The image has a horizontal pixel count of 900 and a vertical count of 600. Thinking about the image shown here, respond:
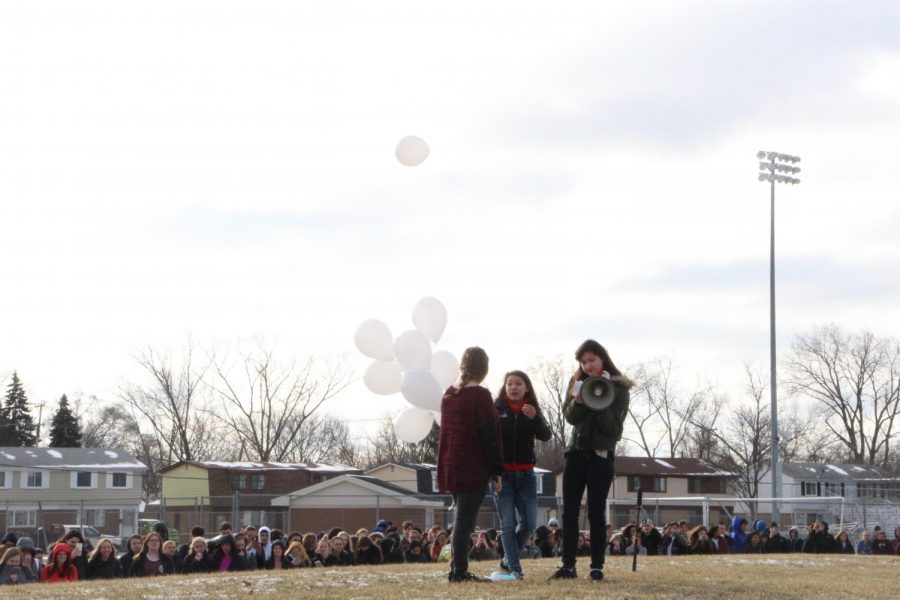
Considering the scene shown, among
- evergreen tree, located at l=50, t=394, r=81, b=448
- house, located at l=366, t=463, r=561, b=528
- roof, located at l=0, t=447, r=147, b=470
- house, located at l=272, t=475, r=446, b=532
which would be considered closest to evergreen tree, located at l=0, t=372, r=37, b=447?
evergreen tree, located at l=50, t=394, r=81, b=448

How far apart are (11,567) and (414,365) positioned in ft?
18.1

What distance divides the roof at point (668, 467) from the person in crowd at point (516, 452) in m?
64.1

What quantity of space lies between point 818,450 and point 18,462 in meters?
53.6

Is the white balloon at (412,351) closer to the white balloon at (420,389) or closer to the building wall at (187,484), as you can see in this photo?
the white balloon at (420,389)

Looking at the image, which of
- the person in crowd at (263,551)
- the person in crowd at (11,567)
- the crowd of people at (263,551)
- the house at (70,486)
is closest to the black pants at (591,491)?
the crowd of people at (263,551)

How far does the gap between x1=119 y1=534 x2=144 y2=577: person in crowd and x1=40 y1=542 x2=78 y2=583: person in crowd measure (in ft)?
2.27

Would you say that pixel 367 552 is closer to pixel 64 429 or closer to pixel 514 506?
pixel 514 506

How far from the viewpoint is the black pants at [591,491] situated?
840 cm

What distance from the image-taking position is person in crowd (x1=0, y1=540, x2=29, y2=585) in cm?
1295

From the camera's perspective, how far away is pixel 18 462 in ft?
202

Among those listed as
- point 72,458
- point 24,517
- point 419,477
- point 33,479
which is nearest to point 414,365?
point 419,477

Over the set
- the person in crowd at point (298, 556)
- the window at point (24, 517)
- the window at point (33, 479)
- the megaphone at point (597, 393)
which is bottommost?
the window at point (24, 517)

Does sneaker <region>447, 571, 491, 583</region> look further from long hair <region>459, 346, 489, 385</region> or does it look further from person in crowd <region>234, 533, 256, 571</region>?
person in crowd <region>234, 533, 256, 571</region>

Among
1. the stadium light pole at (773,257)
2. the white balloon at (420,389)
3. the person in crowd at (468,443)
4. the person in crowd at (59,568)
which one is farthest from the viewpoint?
the stadium light pole at (773,257)
